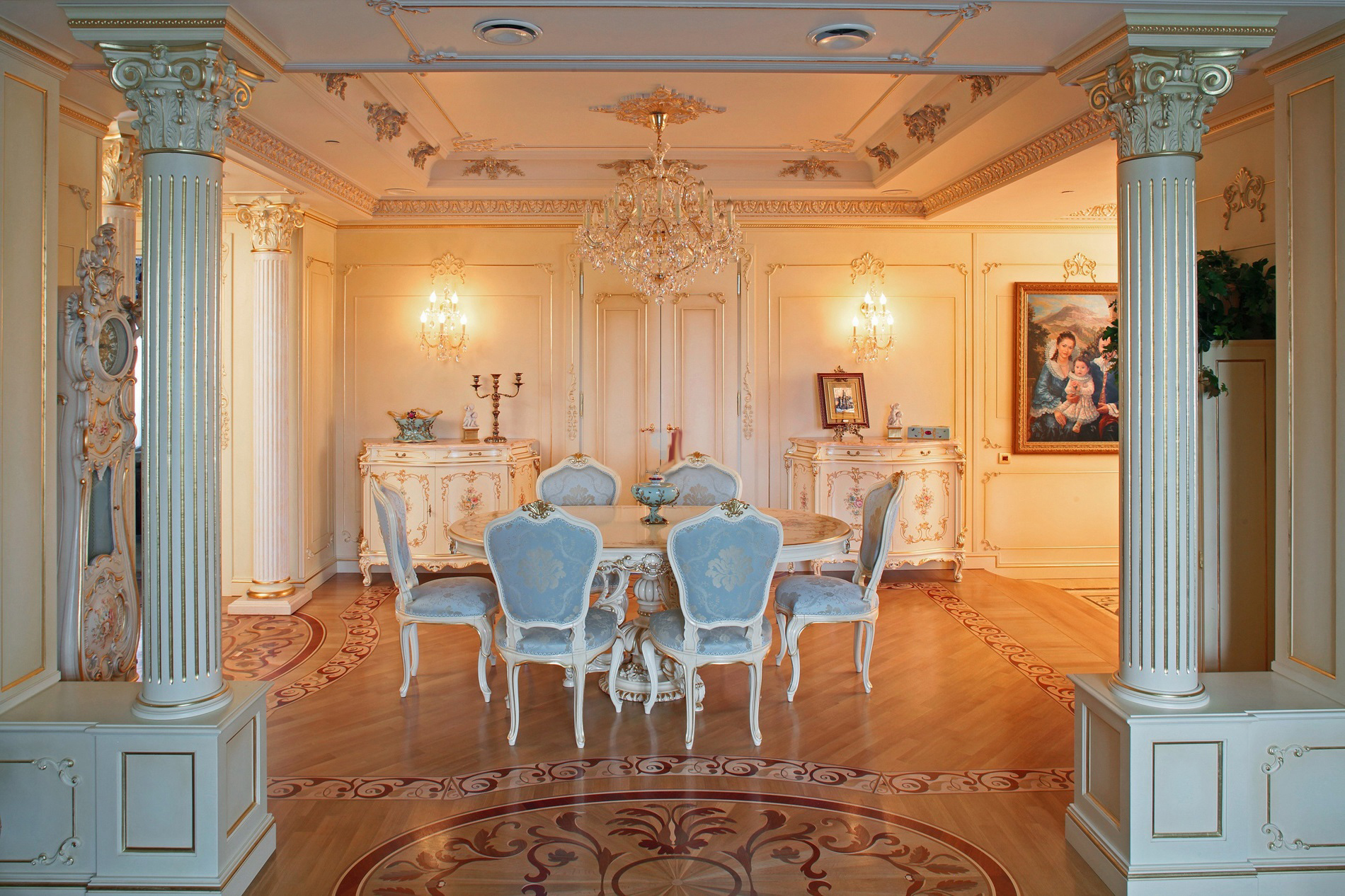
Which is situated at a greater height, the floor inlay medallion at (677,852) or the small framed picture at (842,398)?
the small framed picture at (842,398)

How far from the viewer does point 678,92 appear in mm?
5191

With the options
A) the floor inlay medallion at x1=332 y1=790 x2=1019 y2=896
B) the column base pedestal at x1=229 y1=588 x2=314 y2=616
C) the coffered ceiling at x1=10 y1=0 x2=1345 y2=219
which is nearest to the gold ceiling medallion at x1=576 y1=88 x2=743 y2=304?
the coffered ceiling at x1=10 y1=0 x2=1345 y2=219

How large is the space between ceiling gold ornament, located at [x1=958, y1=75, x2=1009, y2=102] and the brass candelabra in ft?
14.0

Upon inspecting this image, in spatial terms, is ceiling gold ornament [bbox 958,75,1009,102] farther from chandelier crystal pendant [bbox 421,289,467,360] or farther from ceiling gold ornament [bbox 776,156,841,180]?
chandelier crystal pendant [bbox 421,289,467,360]

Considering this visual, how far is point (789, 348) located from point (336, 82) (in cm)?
424

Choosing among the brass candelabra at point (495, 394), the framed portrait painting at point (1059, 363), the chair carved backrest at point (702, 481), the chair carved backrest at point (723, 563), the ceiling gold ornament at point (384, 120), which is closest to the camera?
the chair carved backrest at point (723, 563)

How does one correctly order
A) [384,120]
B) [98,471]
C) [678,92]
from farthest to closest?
1. [384,120]
2. [678,92]
3. [98,471]

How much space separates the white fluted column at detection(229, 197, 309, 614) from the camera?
20.8 feet

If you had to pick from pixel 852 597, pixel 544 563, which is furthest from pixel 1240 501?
pixel 544 563

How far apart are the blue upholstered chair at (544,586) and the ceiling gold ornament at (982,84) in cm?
302

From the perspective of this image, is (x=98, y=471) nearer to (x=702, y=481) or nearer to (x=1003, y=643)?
(x=702, y=481)

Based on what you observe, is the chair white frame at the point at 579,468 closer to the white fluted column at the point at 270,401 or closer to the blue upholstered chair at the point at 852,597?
the blue upholstered chair at the point at 852,597

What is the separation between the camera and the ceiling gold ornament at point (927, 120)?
5184mm

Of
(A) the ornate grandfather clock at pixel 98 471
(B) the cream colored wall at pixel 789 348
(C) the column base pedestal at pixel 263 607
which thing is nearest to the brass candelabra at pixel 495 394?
(B) the cream colored wall at pixel 789 348
